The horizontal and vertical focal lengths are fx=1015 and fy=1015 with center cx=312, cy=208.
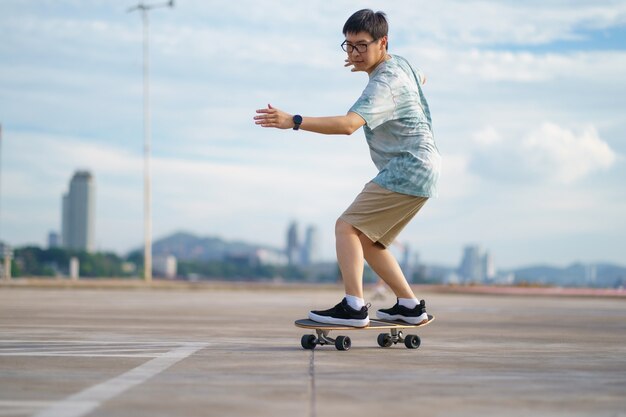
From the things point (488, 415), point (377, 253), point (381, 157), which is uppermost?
point (381, 157)

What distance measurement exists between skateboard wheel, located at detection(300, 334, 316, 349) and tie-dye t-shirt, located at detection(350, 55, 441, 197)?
43.4 inches

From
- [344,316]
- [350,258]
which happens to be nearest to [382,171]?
[350,258]

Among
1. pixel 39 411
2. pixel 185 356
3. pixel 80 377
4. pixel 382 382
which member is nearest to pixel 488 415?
pixel 382 382

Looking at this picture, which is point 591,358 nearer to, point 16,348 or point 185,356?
point 185,356

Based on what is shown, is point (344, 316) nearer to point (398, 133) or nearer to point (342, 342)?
point (342, 342)

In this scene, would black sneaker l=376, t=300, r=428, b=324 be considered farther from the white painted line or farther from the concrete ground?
the white painted line

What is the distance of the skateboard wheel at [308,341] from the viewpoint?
6402mm

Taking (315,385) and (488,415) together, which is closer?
(488,415)

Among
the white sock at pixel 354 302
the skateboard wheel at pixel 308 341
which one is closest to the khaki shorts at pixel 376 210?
the white sock at pixel 354 302

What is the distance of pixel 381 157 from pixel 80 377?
2.92 metres

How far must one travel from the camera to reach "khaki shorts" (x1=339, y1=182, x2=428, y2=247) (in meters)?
6.67

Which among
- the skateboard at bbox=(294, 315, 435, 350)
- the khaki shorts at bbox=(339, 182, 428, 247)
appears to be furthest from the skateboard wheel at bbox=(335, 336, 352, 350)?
the khaki shorts at bbox=(339, 182, 428, 247)

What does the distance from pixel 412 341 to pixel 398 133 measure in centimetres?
138

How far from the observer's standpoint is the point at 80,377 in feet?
15.2
